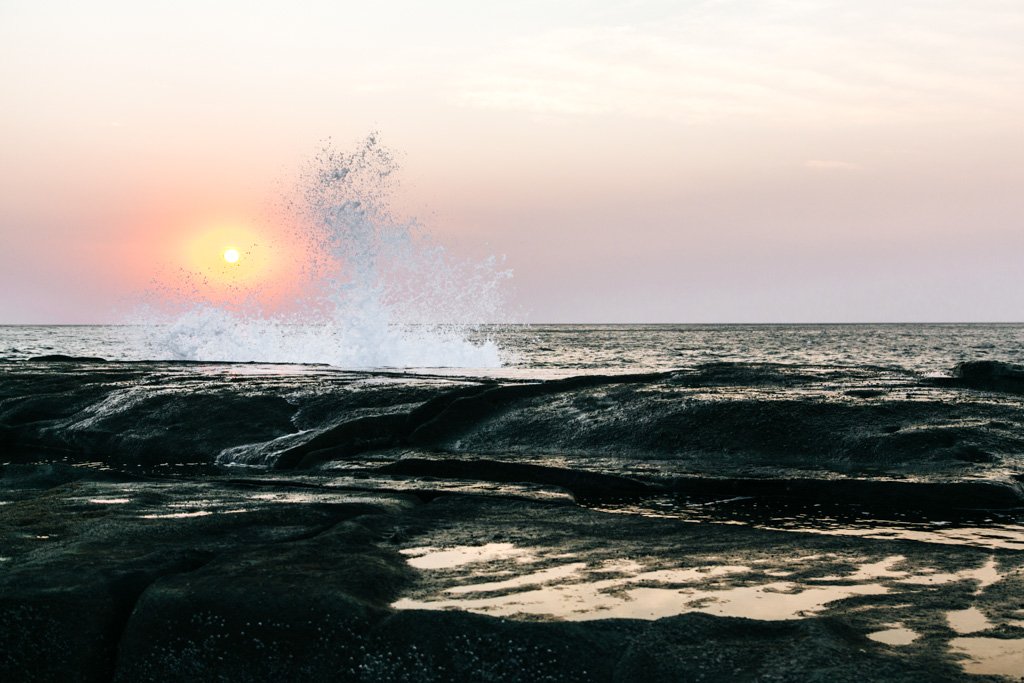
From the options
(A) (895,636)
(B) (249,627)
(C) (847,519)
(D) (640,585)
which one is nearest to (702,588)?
(D) (640,585)

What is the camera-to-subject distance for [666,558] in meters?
4.95

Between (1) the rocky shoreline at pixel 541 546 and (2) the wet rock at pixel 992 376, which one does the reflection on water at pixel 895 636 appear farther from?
(2) the wet rock at pixel 992 376

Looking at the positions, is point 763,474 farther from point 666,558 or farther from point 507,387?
point 507,387

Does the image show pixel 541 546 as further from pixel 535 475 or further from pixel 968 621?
pixel 535 475

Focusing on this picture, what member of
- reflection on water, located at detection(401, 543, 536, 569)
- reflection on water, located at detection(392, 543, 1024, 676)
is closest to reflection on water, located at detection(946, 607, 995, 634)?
reflection on water, located at detection(392, 543, 1024, 676)

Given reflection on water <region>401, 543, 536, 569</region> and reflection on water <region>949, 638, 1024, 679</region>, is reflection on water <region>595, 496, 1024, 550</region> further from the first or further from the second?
reflection on water <region>949, 638, 1024, 679</region>

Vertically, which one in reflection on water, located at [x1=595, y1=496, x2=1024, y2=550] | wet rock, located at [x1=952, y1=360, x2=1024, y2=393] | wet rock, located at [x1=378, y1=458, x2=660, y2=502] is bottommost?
reflection on water, located at [x1=595, y1=496, x2=1024, y2=550]

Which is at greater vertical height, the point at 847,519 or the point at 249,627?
the point at 249,627

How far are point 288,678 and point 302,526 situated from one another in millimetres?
1837

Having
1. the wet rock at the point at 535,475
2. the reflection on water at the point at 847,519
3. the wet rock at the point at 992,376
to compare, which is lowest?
the reflection on water at the point at 847,519

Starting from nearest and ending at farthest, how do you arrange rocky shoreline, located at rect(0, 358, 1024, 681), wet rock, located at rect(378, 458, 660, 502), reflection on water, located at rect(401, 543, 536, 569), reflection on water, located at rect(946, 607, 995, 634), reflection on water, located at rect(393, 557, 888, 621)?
rocky shoreline, located at rect(0, 358, 1024, 681) < reflection on water, located at rect(946, 607, 995, 634) < reflection on water, located at rect(393, 557, 888, 621) < reflection on water, located at rect(401, 543, 536, 569) < wet rock, located at rect(378, 458, 660, 502)

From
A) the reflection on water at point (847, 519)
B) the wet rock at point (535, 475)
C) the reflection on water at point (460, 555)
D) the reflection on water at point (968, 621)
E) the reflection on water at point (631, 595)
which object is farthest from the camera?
the wet rock at point (535, 475)

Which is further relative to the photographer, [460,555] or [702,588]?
[460,555]

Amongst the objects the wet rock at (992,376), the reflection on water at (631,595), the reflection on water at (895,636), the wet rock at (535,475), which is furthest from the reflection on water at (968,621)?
the wet rock at (992,376)
